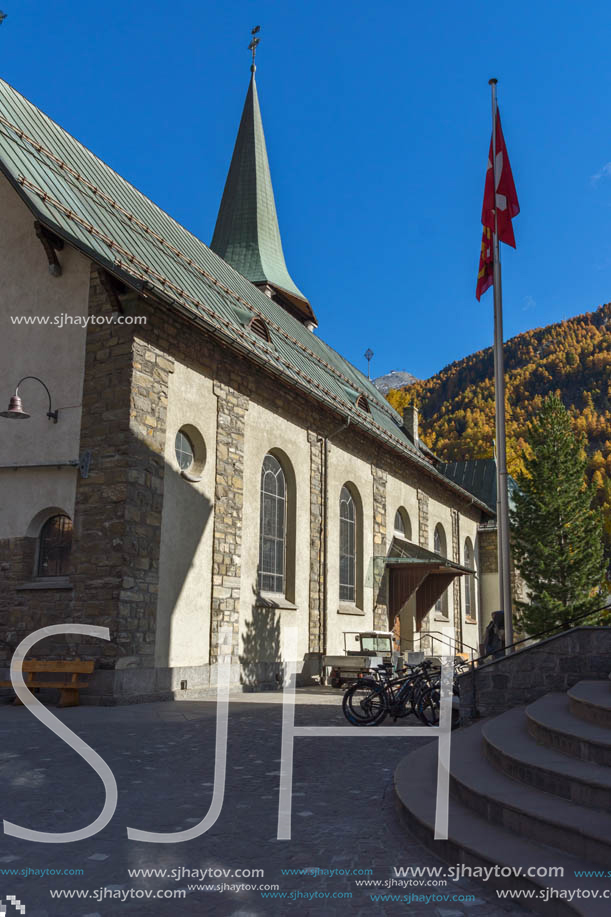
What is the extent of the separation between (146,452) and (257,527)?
4251 millimetres

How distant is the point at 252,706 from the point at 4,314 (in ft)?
29.7

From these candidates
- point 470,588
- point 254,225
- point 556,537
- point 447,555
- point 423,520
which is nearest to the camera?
point 423,520

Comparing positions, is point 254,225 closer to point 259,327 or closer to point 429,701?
point 259,327

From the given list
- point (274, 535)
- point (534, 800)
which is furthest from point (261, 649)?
point (534, 800)

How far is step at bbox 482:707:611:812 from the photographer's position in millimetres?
5234

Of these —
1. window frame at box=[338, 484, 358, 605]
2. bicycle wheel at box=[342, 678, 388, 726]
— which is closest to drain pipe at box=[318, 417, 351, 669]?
window frame at box=[338, 484, 358, 605]

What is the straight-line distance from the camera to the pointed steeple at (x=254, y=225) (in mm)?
31953

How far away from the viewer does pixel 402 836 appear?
5.59m

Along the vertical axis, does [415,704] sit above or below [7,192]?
below

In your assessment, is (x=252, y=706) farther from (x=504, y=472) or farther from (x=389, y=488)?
(x=389, y=488)

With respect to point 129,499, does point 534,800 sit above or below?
below

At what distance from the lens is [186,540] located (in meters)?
15.1

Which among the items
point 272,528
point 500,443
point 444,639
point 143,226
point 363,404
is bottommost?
point 444,639

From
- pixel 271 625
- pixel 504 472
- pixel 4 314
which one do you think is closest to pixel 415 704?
pixel 504 472
